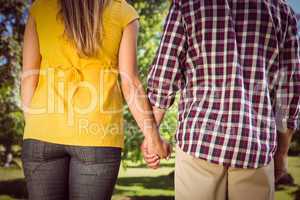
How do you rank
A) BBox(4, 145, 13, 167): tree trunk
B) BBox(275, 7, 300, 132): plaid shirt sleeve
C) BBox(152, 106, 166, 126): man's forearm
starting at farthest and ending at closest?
BBox(4, 145, 13, 167): tree trunk, BBox(152, 106, 166, 126): man's forearm, BBox(275, 7, 300, 132): plaid shirt sleeve

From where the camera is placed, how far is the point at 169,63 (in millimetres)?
1519

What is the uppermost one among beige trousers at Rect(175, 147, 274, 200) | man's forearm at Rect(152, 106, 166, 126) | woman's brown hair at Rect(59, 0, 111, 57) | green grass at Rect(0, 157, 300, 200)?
woman's brown hair at Rect(59, 0, 111, 57)

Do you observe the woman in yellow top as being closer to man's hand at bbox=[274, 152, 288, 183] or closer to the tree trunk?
man's hand at bbox=[274, 152, 288, 183]

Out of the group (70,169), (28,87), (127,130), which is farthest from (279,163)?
(127,130)

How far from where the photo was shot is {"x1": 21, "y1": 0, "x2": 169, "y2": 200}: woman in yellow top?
4.82ft

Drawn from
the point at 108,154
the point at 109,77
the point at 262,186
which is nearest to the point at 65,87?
the point at 109,77

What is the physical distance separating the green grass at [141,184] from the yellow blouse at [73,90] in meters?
1.91

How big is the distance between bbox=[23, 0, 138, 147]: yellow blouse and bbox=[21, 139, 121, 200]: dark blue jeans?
1.1 inches

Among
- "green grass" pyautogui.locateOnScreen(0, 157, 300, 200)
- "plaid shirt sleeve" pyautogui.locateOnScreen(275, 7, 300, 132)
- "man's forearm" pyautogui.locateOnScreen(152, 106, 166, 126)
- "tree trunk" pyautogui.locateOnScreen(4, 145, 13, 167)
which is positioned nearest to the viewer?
"plaid shirt sleeve" pyautogui.locateOnScreen(275, 7, 300, 132)

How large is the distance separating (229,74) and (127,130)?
2.08m

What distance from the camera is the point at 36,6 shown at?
5.09ft

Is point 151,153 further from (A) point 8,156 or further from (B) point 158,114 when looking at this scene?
(A) point 8,156

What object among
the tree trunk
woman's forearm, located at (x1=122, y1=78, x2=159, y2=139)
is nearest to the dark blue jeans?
woman's forearm, located at (x1=122, y1=78, x2=159, y2=139)

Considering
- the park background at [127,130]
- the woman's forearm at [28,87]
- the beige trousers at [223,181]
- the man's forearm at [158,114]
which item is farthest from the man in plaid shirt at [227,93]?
the park background at [127,130]
